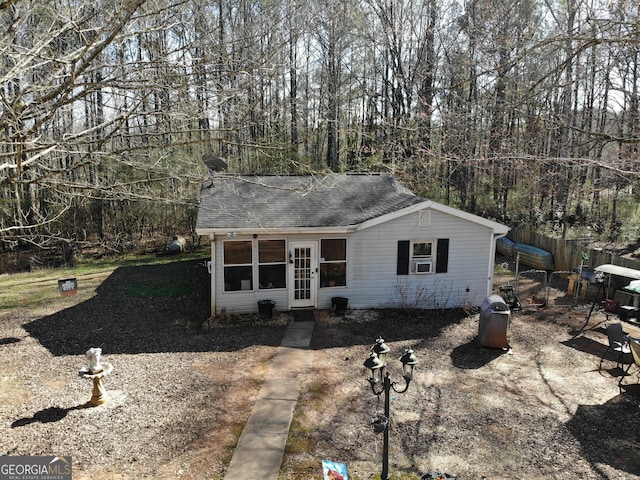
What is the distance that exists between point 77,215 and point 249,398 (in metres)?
16.5

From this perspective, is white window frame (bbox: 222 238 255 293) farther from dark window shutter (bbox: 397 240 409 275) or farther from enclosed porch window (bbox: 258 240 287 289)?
dark window shutter (bbox: 397 240 409 275)

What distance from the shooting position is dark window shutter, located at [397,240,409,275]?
1125 cm

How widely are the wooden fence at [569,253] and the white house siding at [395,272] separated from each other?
15.3 ft

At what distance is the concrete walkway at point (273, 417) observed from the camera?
5.26 meters

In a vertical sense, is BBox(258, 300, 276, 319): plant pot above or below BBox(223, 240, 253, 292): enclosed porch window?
below

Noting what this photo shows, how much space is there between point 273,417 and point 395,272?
5.91 metres

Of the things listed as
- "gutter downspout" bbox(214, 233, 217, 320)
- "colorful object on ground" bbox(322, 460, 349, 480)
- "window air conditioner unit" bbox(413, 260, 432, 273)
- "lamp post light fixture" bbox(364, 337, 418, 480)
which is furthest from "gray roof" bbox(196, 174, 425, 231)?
"colorful object on ground" bbox(322, 460, 349, 480)

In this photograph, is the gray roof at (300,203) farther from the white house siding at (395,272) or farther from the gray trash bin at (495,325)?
the gray trash bin at (495,325)

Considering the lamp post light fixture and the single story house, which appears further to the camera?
the single story house

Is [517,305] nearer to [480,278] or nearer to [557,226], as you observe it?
[480,278]

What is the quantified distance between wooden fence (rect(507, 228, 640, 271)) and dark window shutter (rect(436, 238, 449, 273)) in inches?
229

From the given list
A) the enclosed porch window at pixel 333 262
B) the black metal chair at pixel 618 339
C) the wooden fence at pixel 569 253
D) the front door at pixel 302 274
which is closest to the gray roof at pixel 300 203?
the enclosed porch window at pixel 333 262

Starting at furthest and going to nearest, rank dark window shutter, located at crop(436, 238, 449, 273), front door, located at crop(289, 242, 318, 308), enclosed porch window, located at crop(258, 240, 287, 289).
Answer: dark window shutter, located at crop(436, 238, 449, 273), front door, located at crop(289, 242, 318, 308), enclosed porch window, located at crop(258, 240, 287, 289)

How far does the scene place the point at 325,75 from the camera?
888 inches
